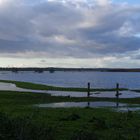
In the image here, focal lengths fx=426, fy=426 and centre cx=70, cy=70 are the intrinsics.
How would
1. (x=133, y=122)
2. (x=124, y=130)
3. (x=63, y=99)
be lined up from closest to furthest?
(x=124, y=130) < (x=133, y=122) < (x=63, y=99)

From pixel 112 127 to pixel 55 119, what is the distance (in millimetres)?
5096

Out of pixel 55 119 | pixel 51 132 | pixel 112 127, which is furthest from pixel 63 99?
pixel 51 132

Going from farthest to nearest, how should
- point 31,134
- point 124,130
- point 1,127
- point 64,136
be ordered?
point 124,130
point 64,136
point 1,127
point 31,134

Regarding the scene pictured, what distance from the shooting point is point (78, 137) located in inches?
426

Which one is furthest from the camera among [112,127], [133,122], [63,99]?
[63,99]

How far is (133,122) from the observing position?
24.0m

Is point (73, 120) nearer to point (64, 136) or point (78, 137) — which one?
point (64, 136)

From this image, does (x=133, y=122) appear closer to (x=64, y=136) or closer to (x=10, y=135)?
(x=64, y=136)

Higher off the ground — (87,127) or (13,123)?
(13,123)

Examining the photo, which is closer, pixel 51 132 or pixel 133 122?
pixel 51 132

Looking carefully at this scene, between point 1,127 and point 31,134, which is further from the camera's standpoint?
point 1,127

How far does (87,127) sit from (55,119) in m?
4.65

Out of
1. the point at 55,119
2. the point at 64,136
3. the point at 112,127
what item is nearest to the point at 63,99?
the point at 55,119

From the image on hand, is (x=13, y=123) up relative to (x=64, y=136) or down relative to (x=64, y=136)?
up
